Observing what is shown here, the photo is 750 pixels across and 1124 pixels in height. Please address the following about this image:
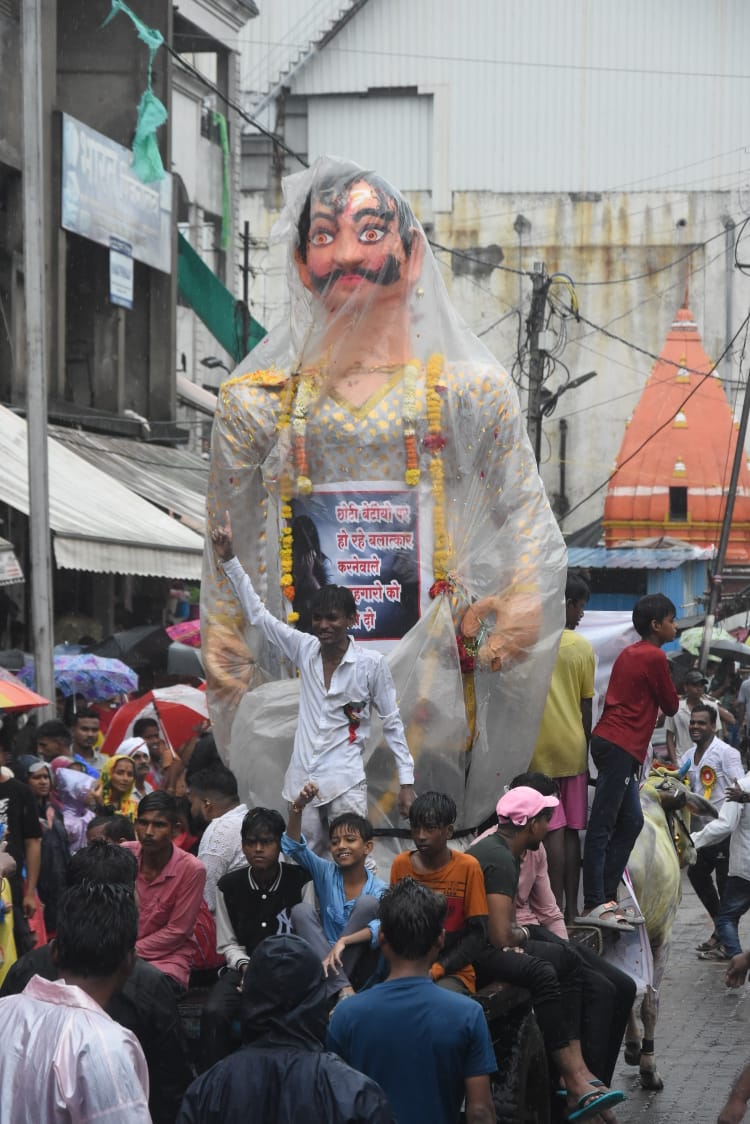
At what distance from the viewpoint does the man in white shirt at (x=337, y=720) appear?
23.0 feet

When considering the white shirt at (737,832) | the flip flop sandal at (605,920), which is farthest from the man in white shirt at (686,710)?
the flip flop sandal at (605,920)

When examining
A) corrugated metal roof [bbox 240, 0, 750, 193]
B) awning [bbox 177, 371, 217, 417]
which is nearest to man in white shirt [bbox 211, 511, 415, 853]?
awning [bbox 177, 371, 217, 417]

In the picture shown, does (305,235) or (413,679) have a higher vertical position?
(305,235)

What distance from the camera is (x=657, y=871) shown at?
9195 millimetres

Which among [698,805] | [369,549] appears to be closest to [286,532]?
[369,549]

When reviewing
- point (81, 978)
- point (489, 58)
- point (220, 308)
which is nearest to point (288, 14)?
point (489, 58)

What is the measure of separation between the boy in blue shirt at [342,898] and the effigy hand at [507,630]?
1253 mm

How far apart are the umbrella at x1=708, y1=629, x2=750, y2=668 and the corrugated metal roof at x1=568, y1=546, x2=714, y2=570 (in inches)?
326

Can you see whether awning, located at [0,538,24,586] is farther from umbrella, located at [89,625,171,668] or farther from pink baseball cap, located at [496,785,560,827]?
pink baseball cap, located at [496,785,560,827]

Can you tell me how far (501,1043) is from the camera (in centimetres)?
639

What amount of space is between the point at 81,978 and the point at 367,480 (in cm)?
410

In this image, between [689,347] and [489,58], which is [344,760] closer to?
[689,347]

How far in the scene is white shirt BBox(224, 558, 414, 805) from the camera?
23.1 feet

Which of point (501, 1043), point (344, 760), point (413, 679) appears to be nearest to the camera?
point (501, 1043)
